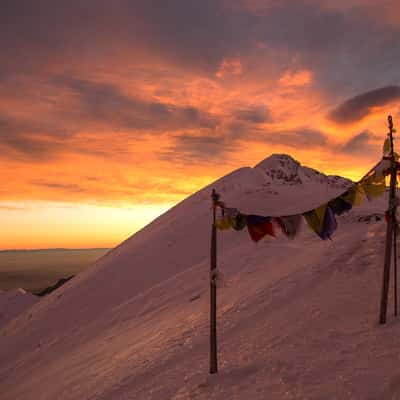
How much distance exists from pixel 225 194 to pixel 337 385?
42775 millimetres

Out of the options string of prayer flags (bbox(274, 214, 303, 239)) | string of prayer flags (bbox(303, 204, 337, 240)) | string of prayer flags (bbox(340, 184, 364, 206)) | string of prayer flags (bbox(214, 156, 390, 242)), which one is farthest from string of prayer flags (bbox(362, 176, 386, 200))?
string of prayer flags (bbox(274, 214, 303, 239))

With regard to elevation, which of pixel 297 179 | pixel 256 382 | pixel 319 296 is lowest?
pixel 256 382

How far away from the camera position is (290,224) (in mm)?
9867

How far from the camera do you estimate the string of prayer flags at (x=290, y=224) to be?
977cm

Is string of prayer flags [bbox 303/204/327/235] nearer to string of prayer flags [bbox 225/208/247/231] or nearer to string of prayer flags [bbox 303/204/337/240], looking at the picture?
string of prayer flags [bbox 303/204/337/240]

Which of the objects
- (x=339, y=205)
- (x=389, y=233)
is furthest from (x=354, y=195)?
(x=389, y=233)

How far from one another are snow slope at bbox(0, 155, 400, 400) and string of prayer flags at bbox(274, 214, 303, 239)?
2973 mm

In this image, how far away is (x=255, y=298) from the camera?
15.9m

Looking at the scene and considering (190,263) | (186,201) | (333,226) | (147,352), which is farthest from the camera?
(186,201)

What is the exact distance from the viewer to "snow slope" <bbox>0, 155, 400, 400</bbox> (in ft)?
28.9

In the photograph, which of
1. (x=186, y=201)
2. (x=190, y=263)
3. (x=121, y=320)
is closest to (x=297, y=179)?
(x=186, y=201)

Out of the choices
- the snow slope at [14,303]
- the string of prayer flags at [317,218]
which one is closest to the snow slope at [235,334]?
the string of prayer flags at [317,218]

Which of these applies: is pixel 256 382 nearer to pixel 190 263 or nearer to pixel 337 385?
pixel 337 385

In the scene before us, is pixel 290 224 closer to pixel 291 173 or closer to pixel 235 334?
pixel 235 334
